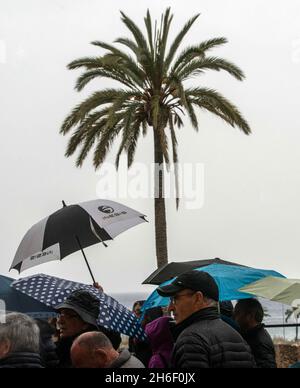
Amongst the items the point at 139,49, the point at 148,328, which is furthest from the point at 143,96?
the point at 148,328

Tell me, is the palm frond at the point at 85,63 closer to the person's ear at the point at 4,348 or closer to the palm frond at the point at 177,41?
the palm frond at the point at 177,41

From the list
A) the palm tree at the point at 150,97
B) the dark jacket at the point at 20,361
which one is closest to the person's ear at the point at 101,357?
the dark jacket at the point at 20,361

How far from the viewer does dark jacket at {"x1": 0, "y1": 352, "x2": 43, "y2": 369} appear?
3.88 metres

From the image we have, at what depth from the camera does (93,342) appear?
395 centimetres

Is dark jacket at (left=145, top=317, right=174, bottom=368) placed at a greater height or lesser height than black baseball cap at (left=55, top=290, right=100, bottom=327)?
lesser

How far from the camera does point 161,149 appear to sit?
849 inches

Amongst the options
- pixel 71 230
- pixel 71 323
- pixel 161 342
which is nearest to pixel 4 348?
pixel 71 323

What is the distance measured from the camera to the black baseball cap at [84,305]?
491 cm

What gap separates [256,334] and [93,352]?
2185 millimetres

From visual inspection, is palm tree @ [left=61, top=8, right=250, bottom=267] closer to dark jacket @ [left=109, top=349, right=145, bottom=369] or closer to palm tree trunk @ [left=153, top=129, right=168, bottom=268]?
palm tree trunk @ [left=153, top=129, right=168, bottom=268]

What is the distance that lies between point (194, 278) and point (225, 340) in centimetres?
53

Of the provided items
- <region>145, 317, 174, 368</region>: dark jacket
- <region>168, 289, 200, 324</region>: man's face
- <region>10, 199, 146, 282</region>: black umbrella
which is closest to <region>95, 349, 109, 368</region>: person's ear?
<region>168, 289, 200, 324</region>: man's face

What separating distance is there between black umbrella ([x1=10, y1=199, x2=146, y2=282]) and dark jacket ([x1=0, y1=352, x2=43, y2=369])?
12.2ft
